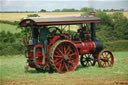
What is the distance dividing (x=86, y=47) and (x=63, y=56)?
6.31ft

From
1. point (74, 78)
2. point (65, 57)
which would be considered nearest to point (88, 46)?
point (65, 57)

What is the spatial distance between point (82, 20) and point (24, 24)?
3.07m

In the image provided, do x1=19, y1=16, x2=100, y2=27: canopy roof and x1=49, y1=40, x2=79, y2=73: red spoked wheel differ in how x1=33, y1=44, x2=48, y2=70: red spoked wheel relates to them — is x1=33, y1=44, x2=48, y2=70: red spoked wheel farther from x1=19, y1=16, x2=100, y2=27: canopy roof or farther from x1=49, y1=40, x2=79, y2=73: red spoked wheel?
x1=19, y1=16, x2=100, y2=27: canopy roof

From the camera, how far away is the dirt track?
39.7ft

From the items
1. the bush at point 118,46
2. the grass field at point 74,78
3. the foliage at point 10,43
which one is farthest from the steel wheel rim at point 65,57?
the bush at point 118,46

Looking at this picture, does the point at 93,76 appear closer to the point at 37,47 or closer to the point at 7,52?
the point at 37,47

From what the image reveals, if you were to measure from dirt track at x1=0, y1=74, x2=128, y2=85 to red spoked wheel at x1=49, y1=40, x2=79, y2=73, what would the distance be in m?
1.52

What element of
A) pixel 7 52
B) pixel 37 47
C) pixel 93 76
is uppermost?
pixel 37 47

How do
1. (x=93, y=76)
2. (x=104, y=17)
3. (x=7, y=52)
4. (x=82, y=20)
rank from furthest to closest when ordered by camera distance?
1. (x=104, y=17)
2. (x=7, y=52)
3. (x=82, y=20)
4. (x=93, y=76)

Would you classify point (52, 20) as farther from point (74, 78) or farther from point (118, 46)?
point (118, 46)

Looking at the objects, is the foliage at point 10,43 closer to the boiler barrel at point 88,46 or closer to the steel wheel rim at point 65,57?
the boiler barrel at point 88,46

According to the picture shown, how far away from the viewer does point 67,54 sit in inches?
609

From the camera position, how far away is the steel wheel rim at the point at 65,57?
49.8 feet

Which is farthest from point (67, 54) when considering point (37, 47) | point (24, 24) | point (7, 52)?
point (7, 52)
